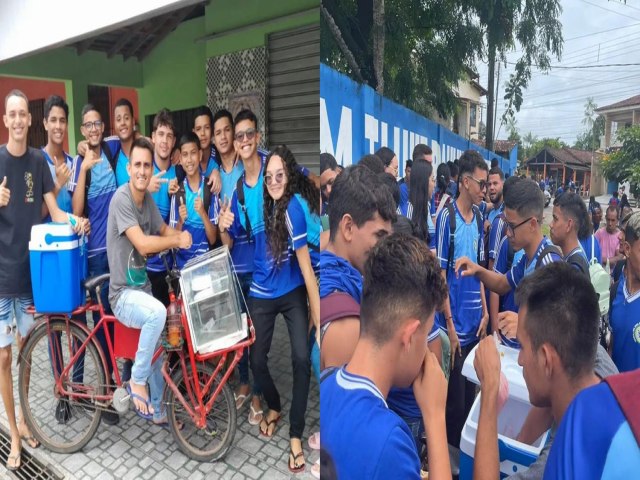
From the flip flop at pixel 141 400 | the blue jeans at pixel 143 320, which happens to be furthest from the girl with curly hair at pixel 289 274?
the flip flop at pixel 141 400

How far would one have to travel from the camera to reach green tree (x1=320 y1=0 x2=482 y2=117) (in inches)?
39.7

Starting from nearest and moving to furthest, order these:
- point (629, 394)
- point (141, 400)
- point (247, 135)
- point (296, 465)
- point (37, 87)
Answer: point (629, 394)
point (247, 135)
point (296, 465)
point (141, 400)
point (37, 87)

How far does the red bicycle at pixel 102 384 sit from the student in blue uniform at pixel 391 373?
1494 mm

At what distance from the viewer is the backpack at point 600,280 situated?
2.80ft

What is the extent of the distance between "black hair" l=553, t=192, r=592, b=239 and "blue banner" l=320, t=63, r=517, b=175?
17 centimetres

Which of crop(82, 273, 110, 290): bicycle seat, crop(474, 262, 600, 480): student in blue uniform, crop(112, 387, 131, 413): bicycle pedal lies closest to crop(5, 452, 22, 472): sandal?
crop(112, 387, 131, 413): bicycle pedal

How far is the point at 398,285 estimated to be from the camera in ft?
3.14

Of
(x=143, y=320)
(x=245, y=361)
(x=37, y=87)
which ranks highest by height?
(x=37, y=87)

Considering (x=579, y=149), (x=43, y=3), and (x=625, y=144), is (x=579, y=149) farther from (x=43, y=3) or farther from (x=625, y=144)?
(x=43, y=3)

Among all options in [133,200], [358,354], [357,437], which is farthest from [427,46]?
[133,200]

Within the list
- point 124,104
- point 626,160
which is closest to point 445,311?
point 626,160

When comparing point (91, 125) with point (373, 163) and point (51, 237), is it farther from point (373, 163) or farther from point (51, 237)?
point (373, 163)

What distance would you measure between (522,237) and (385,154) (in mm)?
321

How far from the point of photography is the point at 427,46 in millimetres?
1026
